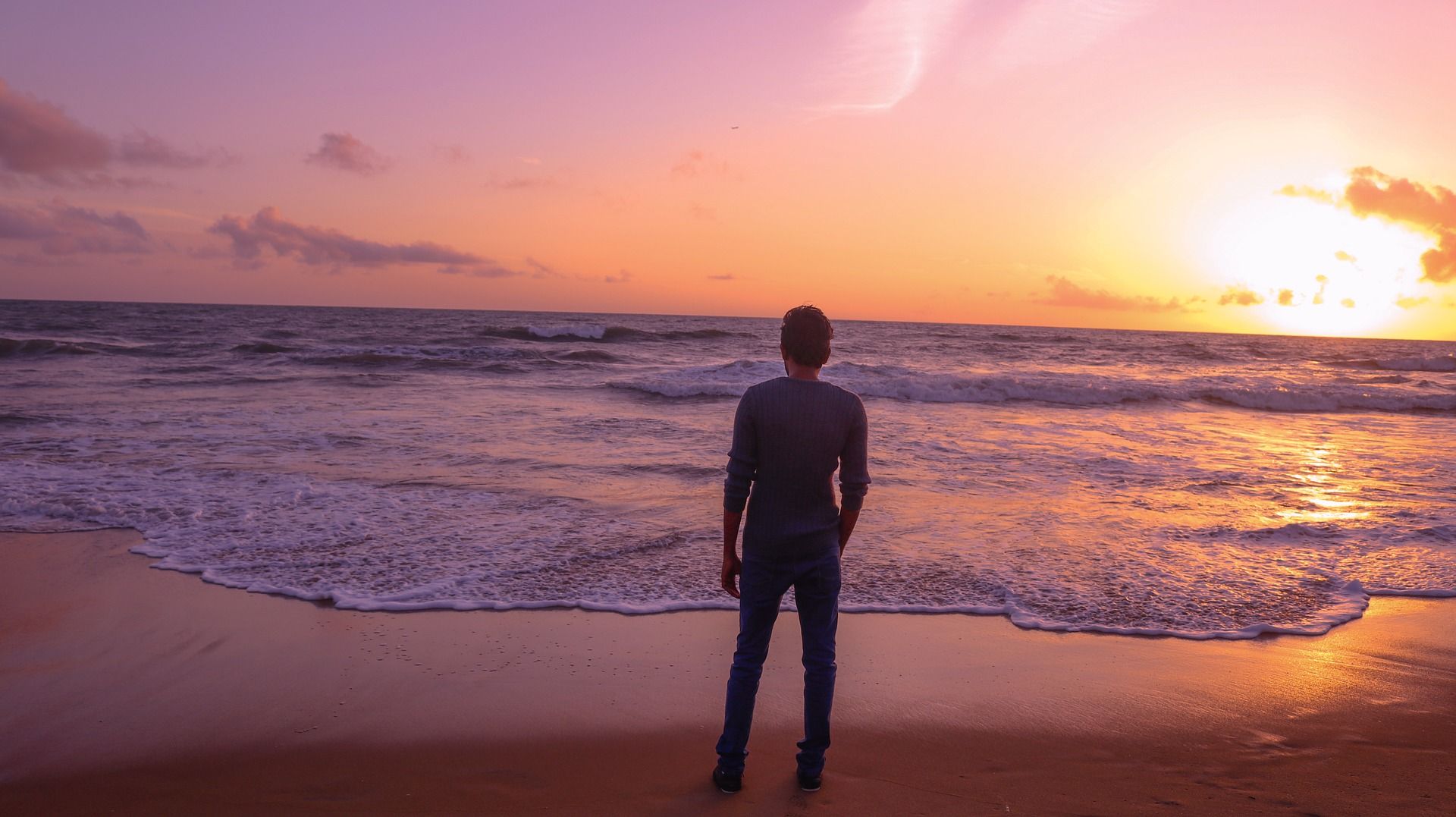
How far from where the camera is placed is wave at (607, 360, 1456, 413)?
21.8 m

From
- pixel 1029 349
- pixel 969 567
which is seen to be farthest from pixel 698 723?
pixel 1029 349

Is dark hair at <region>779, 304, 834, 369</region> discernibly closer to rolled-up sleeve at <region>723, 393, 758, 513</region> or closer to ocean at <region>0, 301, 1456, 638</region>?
rolled-up sleeve at <region>723, 393, 758, 513</region>

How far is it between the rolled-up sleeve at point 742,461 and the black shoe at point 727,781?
3.42 feet

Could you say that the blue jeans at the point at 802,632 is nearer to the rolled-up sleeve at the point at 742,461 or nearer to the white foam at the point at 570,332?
the rolled-up sleeve at the point at 742,461

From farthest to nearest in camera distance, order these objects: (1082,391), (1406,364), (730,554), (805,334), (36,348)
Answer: (1406,364) → (36,348) → (1082,391) → (730,554) → (805,334)

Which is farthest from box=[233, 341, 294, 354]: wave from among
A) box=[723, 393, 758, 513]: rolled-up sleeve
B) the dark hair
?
the dark hair

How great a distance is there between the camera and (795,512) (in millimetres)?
3043

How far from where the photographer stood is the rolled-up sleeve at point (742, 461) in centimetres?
302

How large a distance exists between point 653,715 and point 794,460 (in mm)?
1598

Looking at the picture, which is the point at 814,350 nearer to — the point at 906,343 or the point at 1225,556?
the point at 1225,556

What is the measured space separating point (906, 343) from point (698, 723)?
46.3 meters

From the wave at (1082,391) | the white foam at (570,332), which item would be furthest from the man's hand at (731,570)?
the white foam at (570,332)

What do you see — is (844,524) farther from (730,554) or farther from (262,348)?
(262,348)

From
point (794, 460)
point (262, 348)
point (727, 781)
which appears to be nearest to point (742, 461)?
point (794, 460)
